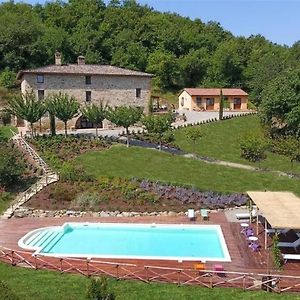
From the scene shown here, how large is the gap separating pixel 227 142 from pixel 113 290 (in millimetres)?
30460

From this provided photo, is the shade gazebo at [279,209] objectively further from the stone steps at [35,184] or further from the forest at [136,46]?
the forest at [136,46]

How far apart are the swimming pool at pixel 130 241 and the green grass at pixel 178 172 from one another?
21.9 ft

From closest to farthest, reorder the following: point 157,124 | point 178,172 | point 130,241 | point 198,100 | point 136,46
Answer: point 130,241, point 178,172, point 157,124, point 198,100, point 136,46

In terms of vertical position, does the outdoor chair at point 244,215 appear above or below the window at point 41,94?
below

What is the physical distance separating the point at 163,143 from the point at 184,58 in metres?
43.9

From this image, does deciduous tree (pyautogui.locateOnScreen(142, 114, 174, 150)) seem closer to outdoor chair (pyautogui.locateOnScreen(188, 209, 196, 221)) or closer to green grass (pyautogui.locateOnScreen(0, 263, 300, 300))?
outdoor chair (pyautogui.locateOnScreen(188, 209, 196, 221))

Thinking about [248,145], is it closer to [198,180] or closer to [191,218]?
[198,180]

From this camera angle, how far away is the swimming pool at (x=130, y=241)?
20670 mm

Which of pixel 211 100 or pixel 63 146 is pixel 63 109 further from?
pixel 211 100

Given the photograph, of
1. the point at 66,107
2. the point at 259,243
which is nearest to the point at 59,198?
the point at 259,243

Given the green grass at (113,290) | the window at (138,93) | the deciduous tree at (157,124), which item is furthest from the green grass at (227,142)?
the green grass at (113,290)

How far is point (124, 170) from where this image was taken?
109 feet

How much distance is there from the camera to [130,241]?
22859 millimetres

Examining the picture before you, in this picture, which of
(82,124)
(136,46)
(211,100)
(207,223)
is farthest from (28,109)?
(136,46)
